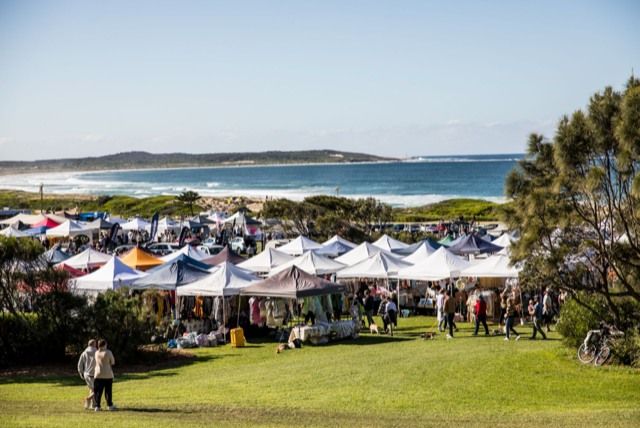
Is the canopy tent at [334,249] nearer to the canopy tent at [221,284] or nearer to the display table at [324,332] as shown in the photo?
the canopy tent at [221,284]

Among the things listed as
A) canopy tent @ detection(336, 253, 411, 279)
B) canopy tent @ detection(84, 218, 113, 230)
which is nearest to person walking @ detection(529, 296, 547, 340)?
canopy tent @ detection(336, 253, 411, 279)

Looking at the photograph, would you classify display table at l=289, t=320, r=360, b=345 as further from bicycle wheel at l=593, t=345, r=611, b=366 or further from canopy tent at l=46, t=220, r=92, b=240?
canopy tent at l=46, t=220, r=92, b=240

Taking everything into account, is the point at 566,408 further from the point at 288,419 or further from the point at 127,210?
the point at 127,210

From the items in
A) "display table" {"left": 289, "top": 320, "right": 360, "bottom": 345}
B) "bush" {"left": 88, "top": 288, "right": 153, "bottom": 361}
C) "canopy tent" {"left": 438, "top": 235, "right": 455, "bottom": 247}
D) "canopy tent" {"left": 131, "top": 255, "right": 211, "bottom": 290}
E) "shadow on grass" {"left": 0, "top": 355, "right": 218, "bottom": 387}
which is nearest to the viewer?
"shadow on grass" {"left": 0, "top": 355, "right": 218, "bottom": 387}

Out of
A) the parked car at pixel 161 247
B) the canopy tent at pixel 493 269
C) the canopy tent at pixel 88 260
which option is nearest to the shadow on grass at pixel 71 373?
the canopy tent at pixel 493 269

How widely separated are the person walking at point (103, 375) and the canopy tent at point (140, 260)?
18991mm

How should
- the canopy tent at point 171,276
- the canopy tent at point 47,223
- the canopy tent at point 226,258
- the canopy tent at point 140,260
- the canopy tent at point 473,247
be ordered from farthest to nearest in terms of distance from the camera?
the canopy tent at point 47,223 < the canopy tent at point 473,247 < the canopy tent at point 226,258 < the canopy tent at point 140,260 < the canopy tent at point 171,276

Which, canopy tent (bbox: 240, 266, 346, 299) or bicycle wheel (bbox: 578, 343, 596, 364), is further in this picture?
canopy tent (bbox: 240, 266, 346, 299)

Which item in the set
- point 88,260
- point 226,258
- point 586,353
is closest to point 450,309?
point 586,353

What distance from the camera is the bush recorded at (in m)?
21.3

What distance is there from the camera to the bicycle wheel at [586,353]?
18547 millimetres

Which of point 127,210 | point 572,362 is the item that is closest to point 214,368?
point 572,362

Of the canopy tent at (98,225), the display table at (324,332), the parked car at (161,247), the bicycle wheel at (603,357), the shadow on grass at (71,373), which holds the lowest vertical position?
Result: the shadow on grass at (71,373)

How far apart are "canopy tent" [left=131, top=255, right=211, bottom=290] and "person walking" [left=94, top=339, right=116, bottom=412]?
1217cm
